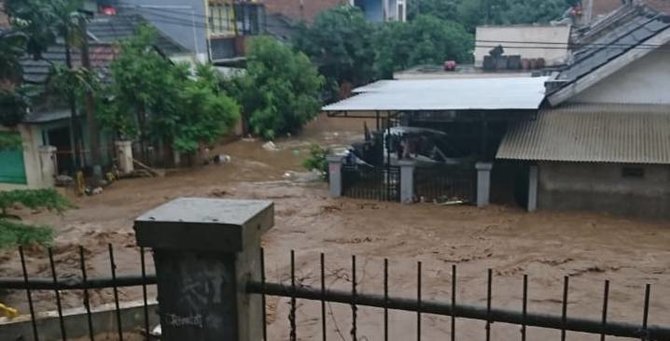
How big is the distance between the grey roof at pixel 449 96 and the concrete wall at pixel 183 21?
9.39 meters

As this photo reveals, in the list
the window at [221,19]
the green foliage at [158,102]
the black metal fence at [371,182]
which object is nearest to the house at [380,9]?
the window at [221,19]

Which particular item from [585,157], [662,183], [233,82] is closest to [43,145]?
[233,82]

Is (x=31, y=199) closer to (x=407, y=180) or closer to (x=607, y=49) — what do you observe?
(x=407, y=180)

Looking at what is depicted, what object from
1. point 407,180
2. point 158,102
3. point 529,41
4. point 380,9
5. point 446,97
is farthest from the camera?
point 380,9

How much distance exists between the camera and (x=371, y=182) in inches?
652

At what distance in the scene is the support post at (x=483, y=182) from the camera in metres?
14.8

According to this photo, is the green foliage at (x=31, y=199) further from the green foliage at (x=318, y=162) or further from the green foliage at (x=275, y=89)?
the green foliage at (x=275, y=89)

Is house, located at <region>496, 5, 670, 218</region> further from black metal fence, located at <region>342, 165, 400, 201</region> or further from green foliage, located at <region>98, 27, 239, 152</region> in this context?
green foliage, located at <region>98, 27, 239, 152</region>

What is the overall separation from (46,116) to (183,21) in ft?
35.8

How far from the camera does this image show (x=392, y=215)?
48.1ft

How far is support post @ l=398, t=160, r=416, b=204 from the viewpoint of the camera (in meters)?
15.4

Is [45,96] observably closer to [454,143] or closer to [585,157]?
[454,143]

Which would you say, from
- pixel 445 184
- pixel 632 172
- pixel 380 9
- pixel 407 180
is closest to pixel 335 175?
pixel 407 180

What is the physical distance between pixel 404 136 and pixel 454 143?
2.28 metres
